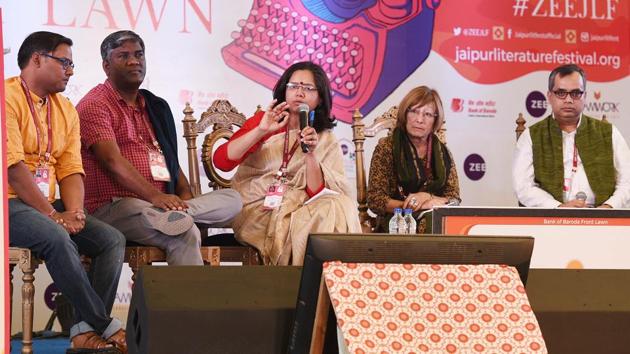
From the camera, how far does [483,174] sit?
527cm

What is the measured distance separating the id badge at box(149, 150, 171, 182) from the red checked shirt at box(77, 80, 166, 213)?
0.06ft

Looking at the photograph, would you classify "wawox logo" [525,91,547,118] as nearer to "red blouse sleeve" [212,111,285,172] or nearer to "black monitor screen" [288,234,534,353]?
"red blouse sleeve" [212,111,285,172]

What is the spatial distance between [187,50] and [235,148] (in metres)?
1.17

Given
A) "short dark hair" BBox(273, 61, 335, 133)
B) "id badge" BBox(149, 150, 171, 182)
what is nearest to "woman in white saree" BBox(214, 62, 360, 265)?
"short dark hair" BBox(273, 61, 335, 133)

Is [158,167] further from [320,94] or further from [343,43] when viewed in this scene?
[343,43]

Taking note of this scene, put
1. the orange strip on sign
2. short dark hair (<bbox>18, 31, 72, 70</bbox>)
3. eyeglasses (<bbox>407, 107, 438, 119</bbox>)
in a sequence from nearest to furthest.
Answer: the orange strip on sign < short dark hair (<bbox>18, 31, 72, 70</bbox>) < eyeglasses (<bbox>407, 107, 438, 119</bbox>)

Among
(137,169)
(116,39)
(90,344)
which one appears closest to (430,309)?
(90,344)

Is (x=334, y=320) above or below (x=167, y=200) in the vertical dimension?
below

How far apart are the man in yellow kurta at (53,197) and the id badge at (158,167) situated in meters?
0.33

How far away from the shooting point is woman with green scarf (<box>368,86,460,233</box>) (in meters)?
4.30

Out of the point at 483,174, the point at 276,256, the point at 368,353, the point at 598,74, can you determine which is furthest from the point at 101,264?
the point at 598,74

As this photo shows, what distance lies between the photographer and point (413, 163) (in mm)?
4348

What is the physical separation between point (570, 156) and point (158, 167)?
6.31 feet

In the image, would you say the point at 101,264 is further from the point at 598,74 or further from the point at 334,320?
the point at 598,74
